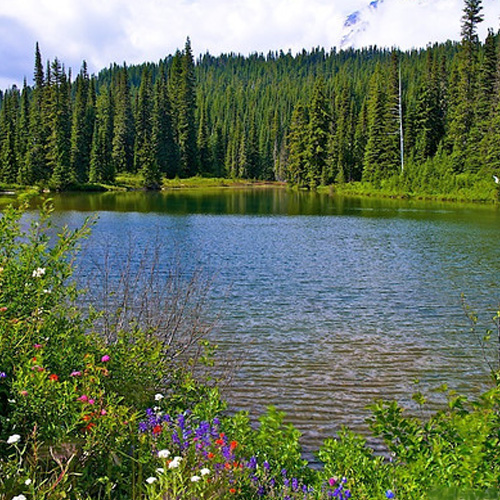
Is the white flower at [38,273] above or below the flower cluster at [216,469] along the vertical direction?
above


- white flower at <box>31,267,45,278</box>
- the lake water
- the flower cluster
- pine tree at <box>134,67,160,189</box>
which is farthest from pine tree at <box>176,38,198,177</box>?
the flower cluster

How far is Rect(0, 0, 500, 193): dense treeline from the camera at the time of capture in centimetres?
5312

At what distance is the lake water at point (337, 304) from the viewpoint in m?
8.66

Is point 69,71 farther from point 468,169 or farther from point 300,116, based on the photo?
point 468,169

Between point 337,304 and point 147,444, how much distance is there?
10.2 meters

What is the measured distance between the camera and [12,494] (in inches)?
128

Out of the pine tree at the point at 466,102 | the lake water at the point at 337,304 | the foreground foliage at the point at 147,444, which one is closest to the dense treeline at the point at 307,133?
the pine tree at the point at 466,102

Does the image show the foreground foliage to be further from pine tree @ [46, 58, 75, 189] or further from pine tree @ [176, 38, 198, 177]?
pine tree @ [176, 38, 198, 177]

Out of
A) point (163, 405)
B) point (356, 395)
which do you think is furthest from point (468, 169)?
point (163, 405)

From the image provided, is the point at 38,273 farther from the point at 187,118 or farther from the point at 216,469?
the point at 187,118

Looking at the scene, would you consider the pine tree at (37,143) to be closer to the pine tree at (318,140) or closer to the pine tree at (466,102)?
the pine tree at (318,140)

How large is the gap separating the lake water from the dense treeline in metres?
24.8

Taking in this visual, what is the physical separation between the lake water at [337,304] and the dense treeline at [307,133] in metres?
24.8

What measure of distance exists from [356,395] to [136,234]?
1843cm
